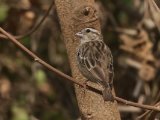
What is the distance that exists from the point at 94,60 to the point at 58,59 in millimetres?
2937

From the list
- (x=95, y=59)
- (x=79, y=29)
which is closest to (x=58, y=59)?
(x=95, y=59)

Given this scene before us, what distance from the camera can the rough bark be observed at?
3412 millimetres

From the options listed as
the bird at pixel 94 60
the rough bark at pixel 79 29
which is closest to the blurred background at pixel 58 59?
the bird at pixel 94 60

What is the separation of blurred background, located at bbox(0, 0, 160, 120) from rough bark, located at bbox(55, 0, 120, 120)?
2.21 m

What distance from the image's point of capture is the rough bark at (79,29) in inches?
134

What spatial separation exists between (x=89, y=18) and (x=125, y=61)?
3.37m

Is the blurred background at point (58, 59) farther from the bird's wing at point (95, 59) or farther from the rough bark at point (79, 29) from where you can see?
the rough bark at point (79, 29)

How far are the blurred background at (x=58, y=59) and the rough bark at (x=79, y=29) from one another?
2210mm

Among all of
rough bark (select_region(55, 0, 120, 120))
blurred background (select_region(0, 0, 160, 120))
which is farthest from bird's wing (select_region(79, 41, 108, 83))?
blurred background (select_region(0, 0, 160, 120))

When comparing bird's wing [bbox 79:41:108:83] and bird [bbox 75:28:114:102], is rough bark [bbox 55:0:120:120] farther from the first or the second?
bird's wing [bbox 79:41:108:83]

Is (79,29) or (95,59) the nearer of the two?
(79,29)

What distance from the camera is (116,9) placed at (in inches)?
275

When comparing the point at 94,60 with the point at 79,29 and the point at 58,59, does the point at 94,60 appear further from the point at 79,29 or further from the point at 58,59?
the point at 58,59

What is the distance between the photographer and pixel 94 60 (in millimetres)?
4230
